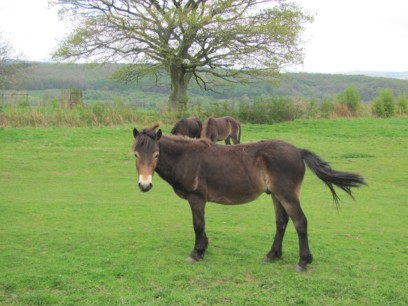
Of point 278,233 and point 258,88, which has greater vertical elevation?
point 258,88

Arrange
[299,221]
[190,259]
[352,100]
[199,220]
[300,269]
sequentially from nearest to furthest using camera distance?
1. [300,269]
2. [299,221]
3. [190,259]
4. [199,220]
5. [352,100]

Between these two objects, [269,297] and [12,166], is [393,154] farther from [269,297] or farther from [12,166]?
[269,297]

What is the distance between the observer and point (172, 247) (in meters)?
7.13

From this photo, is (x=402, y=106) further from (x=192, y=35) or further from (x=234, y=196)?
(x=234, y=196)

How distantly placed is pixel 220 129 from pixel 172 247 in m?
13.7

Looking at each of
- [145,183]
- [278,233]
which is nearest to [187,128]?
[278,233]

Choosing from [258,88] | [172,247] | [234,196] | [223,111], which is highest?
[258,88]

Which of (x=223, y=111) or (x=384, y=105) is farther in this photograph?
(x=384, y=105)

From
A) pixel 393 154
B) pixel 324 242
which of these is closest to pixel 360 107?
pixel 393 154

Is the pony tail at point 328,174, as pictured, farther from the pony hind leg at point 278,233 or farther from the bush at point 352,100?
the bush at point 352,100

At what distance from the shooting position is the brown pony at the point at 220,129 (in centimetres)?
1966

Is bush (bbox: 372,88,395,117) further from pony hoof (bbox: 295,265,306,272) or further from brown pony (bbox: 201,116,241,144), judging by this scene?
pony hoof (bbox: 295,265,306,272)

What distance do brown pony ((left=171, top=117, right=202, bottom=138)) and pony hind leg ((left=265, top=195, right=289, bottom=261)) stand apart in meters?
11.5

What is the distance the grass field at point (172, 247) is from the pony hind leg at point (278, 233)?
140mm
